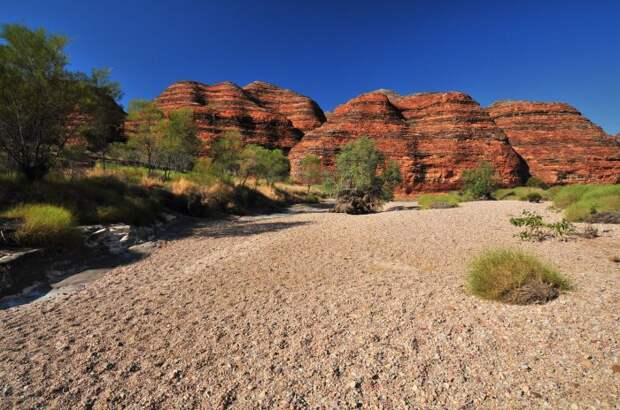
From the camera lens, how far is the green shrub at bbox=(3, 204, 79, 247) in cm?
606

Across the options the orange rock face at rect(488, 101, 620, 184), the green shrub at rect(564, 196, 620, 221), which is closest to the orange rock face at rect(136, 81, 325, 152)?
the orange rock face at rect(488, 101, 620, 184)

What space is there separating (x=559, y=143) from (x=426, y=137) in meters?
27.5

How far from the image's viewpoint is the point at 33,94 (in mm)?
8930

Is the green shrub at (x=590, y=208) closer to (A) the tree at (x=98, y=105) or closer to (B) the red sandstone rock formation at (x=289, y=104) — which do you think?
(A) the tree at (x=98, y=105)

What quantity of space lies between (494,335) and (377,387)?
1.52 meters

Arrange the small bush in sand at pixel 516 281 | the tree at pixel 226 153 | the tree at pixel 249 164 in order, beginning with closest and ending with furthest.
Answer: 1. the small bush in sand at pixel 516 281
2. the tree at pixel 226 153
3. the tree at pixel 249 164

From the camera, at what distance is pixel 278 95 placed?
8844 centimetres

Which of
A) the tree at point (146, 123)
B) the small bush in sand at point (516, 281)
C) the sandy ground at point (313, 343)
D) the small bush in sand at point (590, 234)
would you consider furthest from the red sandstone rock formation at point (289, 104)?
the small bush in sand at point (516, 281)

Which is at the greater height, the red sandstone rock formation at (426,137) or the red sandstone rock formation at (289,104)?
the red sandstone rock formation at (289,104)

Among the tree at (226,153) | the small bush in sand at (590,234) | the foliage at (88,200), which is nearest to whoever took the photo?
the small bush in sand at (590,234)

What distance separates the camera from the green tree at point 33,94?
8.75m

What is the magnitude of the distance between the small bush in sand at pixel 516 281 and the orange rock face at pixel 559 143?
68.3 meters

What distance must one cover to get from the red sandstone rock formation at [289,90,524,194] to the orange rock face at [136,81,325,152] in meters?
11.7

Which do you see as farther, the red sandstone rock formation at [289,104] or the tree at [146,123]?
the red sandstone rock formation at [289,104]
